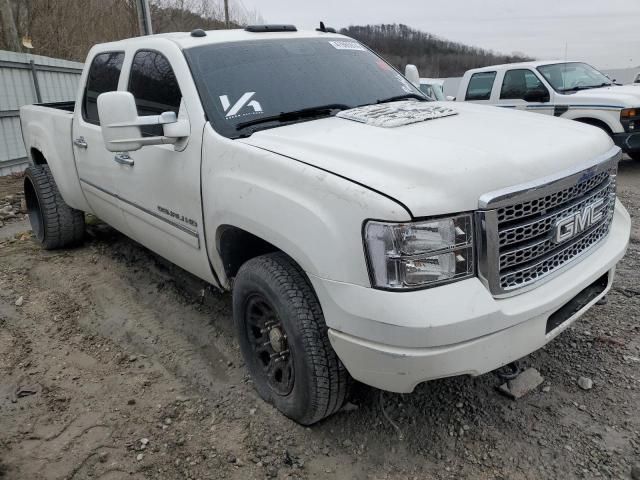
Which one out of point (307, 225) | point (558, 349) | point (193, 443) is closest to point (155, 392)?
point (193, 443)

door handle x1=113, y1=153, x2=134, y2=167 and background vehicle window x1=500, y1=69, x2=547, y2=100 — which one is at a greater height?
door handle x1=113, y1=153, x2=134, y2=167

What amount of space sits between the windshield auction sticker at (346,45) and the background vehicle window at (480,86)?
6693 millimetres

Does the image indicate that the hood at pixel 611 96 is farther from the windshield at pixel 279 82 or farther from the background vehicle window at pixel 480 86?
the windshield at pixel 279 82

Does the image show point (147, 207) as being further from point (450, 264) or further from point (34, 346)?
point (450, 264)

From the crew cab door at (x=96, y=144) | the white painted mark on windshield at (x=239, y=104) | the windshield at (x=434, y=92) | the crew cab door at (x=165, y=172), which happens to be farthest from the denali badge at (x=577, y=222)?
the windshield at (x=434, y=92)

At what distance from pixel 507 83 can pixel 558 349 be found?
24.5 ft

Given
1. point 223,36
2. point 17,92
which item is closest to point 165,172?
point 223,36

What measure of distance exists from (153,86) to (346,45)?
51.8 inches

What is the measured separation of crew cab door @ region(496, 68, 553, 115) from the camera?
28.6 ft

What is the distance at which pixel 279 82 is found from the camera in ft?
9.95

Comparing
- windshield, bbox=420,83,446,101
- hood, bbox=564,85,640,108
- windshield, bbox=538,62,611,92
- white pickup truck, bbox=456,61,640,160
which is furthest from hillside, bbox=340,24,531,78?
hood, bbox=564,85,640,108

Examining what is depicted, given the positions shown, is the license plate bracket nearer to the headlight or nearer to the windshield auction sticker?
the headlight

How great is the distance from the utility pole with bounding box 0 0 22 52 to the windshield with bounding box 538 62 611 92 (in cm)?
1130

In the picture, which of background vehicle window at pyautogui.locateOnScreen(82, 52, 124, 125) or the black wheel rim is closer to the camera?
the black wheel rim
